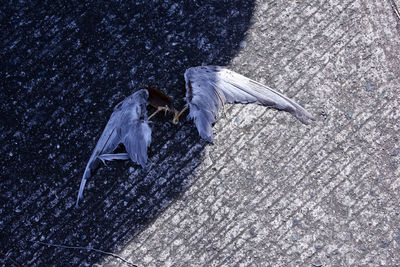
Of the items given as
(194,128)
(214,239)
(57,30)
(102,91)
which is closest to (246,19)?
(194,128)

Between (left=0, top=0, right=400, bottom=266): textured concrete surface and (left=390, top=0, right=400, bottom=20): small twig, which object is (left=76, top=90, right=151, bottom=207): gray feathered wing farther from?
(left=390, top=0, right=400, bottom=20): small twig

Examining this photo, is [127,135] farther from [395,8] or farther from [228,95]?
[395,8]

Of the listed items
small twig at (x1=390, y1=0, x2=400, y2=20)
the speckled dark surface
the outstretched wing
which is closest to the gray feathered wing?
the speckled dark surface

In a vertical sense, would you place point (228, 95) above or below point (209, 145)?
above

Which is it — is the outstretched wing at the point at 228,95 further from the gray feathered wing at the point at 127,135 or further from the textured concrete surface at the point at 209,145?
the gray feathered wing at the point at 127,135

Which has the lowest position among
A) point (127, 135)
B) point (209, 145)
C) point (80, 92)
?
point (209, 145)

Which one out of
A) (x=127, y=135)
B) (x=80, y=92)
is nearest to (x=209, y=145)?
(x=127, y=135)

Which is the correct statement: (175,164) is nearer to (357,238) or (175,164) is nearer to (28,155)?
(28,155)
